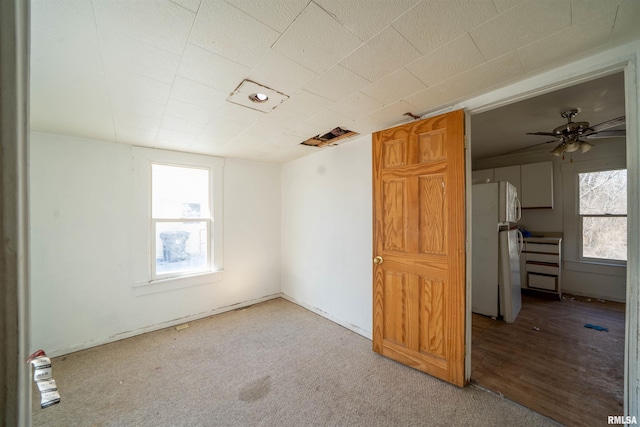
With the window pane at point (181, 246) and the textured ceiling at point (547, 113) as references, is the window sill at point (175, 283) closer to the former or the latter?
the window pane at point (181, 246)

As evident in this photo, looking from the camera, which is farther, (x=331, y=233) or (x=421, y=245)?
(x=331, y=233)

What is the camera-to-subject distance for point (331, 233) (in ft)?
11.1

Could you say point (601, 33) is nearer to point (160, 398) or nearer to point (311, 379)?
point (311, 379)

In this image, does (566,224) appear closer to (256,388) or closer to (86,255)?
(256,388)

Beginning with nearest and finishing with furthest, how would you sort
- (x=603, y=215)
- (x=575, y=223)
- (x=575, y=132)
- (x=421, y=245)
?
(x=421, y=245), (x=575, y=132), (x=603, y=215), (x=575, y=223)

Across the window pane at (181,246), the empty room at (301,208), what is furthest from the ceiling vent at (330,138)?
the window pane at (181,246)

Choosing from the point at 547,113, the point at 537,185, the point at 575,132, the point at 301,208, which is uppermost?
the point at 547,113

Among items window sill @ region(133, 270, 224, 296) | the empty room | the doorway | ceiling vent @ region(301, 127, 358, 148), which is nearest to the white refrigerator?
the empty room

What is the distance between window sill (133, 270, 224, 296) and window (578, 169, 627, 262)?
5.96m

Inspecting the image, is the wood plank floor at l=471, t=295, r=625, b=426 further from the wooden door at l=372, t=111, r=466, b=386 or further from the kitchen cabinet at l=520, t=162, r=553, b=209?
the kitchen cabinet at l=520, t=162, r=553, b=209

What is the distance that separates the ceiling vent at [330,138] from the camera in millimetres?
2770

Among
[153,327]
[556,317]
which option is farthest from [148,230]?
[556,317]

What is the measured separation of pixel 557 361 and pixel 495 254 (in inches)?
49.1

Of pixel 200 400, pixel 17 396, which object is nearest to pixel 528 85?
pixel 17 396
